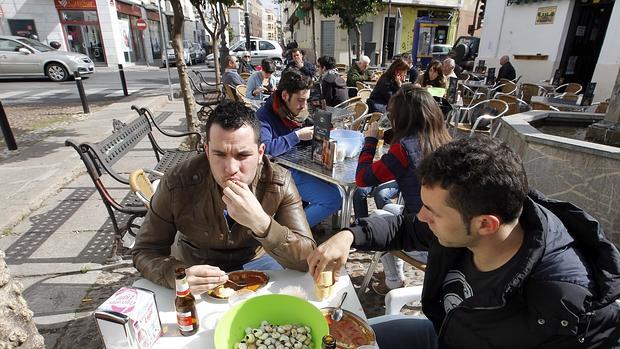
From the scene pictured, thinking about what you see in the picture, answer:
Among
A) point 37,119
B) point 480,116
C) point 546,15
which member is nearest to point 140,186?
point 480,116

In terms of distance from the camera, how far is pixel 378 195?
11.5 ft

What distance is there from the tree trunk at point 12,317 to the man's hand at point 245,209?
795 mm

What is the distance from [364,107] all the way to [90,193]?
3873 millimetres

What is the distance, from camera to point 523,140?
345 centimetres

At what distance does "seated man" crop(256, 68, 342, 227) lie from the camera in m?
3.27

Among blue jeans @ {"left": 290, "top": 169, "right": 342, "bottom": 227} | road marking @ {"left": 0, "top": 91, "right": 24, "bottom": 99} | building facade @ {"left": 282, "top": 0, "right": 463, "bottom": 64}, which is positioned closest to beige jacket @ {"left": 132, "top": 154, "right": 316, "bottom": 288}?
blue jeans @ {"left": 290, "top": 169, "right": 342, "bottom": 227}

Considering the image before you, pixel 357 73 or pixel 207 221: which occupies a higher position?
pixel 357 73

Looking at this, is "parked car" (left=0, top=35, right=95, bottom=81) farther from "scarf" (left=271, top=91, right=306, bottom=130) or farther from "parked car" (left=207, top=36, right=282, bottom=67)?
"scarf" (left=271, top=91, right=306, bottom=130)

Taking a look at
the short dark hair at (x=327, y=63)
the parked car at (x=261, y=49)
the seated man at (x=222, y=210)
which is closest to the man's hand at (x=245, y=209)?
the seated man at (x=222, y=210)

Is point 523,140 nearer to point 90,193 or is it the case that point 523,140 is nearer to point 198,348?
point 198,348

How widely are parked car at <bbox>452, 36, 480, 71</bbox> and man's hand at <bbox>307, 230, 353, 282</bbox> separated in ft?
55.6

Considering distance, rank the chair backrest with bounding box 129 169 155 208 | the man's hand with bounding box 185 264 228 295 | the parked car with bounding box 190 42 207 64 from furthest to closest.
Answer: the parked car with bounding box 190 42 207 64 < the chair backrest with bounding box 129 169 155 208 < the man's hand with bounding box 185 264 228 295

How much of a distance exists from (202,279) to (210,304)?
0.12 metres

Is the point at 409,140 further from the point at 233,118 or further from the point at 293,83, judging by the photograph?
the point at 293,83
